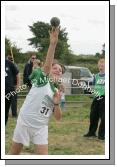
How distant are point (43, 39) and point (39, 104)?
2.86 ft

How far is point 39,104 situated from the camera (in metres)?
4.78

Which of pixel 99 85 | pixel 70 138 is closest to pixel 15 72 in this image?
pixel 70 138

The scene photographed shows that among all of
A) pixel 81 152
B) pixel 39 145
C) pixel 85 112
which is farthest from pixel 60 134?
pixel 39 145

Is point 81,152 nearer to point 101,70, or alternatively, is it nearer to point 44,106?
point 101,70

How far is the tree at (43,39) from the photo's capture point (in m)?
5.17

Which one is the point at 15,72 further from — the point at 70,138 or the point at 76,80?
the point at 70,138

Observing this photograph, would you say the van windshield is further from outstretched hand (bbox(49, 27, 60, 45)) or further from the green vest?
outstretched hand (bbox(49, 27, 60, 45))

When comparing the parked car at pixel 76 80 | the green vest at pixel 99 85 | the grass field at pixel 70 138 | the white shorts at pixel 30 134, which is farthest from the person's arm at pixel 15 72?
the white shorts at pixel 30 134

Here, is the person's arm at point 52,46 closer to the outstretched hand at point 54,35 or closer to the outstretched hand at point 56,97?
the outstretched hand at point 54,35

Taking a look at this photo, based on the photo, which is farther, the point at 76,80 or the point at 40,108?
the point at 76,80

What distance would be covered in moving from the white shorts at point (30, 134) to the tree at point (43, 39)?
2.99 feet

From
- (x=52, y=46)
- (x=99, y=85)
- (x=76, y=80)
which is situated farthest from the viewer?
(x=76, y=80)

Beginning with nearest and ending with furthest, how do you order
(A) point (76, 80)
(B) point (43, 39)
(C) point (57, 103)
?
(C) point (57, 103) < (B) point (43, 39) < (A) point (76, 80)

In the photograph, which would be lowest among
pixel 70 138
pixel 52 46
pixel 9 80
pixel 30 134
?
pixel 70 138
